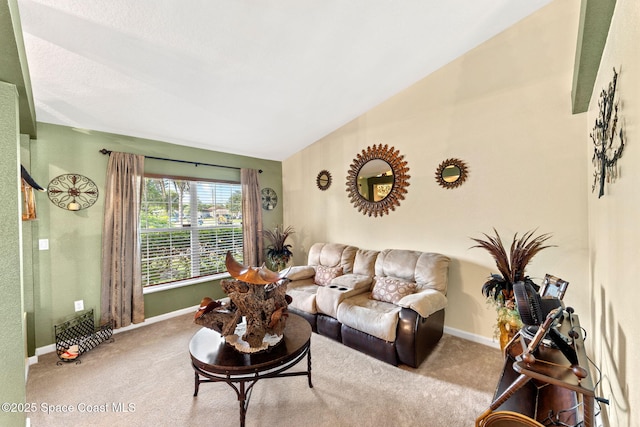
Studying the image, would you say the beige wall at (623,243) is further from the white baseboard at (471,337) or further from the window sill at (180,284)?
the window sill at (180,284)

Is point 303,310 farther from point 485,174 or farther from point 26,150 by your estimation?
point 26,150

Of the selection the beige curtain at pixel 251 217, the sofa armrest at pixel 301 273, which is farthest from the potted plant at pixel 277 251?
the sofa armrest at pixel 301 273

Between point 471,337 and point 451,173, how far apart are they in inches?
74.5

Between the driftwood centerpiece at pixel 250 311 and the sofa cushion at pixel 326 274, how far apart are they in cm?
166

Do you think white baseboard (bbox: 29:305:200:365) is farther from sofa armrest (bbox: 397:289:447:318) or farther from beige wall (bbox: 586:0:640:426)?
beige wall (bbox: 586:0:640:426)

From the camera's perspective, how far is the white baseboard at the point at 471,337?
2.79 meters

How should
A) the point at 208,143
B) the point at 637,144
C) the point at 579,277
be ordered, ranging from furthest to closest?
1. the point at 208,143
2. the point at 579,277
3. the point at 637,144

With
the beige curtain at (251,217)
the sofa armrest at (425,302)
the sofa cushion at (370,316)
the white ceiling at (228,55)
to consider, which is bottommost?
the sofa cushion at (370,316)

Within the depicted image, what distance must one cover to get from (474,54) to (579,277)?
99.1 inches

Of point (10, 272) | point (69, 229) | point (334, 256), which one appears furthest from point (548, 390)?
point (69, 229)

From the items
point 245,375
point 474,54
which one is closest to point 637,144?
point 245,375

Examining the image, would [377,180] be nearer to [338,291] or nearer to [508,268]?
[338,291]

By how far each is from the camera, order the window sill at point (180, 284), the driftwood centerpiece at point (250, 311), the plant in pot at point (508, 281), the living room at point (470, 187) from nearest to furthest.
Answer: the driftwood centerpiece at point (250, 311), the living room at point (470, 187), the plant in pot at point (508, 281), the window sill at point (180, 284)

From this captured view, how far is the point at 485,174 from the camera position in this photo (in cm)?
284
